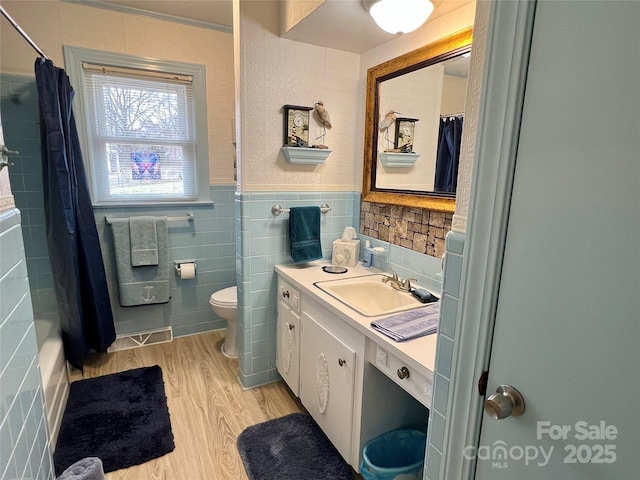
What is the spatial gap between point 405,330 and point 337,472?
0.85 m

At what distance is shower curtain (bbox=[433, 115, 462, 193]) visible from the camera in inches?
60.7

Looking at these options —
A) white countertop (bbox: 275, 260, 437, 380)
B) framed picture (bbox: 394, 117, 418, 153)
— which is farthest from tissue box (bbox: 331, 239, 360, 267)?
framed picture (bbox: 394, 117, 418, 153)

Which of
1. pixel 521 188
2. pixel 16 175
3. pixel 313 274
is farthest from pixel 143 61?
pixel 521 188

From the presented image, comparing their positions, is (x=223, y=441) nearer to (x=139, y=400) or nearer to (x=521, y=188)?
(x=139, y=400)

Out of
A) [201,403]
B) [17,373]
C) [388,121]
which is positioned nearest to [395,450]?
[201,403]

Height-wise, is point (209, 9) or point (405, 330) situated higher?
point (209, 9)

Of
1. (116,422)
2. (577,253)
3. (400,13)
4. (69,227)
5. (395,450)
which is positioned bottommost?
(116,422)

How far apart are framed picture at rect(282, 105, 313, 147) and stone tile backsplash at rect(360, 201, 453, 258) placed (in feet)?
1.83

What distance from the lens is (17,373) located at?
89cm

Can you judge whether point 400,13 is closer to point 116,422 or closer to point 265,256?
point 265,256

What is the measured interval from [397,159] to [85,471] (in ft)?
6.50

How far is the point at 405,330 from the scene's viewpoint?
127cm

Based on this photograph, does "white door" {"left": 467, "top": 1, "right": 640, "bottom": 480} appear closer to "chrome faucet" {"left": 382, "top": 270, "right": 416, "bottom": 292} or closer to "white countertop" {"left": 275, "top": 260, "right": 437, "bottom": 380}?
"white countertop" {"left": 275, "top": 260, "right": 437, "bottom": 380}

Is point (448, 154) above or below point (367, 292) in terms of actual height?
above
